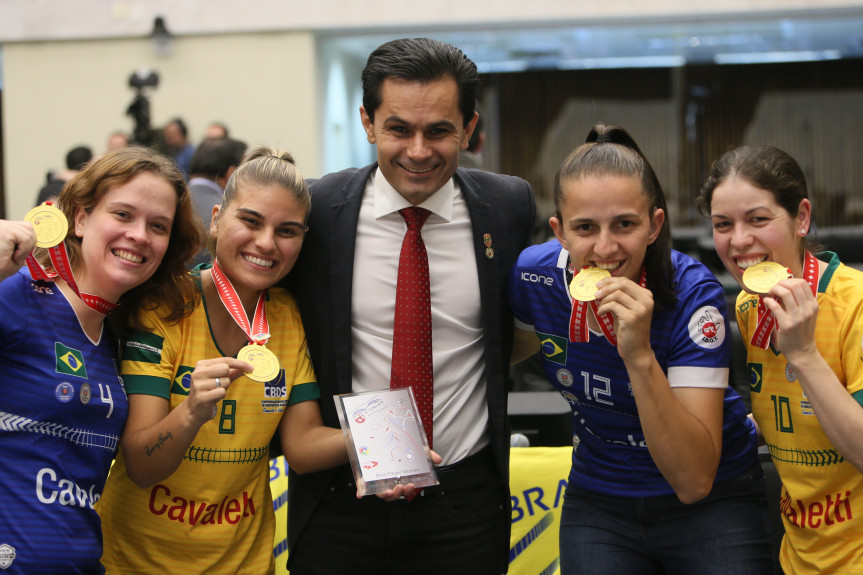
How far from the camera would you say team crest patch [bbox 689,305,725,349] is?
216 cm

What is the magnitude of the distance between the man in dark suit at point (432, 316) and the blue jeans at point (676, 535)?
1.12 feet

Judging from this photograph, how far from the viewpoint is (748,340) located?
92.0 inches

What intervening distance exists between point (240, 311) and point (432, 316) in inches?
22.3

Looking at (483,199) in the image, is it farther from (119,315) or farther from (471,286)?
(119,315)

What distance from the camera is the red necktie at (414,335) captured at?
7.93 feet

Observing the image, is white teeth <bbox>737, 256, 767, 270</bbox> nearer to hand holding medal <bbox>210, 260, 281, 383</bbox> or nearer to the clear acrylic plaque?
the clear acrylic plaque

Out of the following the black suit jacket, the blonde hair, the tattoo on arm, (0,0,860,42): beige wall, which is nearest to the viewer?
the tattoo on arm

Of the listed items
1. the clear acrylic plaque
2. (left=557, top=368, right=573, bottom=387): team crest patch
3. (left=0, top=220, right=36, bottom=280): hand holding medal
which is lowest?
the clear acrylic plaque

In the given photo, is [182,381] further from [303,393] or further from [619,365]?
[619,365]

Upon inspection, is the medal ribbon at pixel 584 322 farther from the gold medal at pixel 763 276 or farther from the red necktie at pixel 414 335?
the red necktie at pixel 414 335

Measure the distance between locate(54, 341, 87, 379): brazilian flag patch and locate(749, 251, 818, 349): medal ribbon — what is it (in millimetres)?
1704

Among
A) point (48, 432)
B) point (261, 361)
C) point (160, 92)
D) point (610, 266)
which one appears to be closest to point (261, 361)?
point (261, 361)

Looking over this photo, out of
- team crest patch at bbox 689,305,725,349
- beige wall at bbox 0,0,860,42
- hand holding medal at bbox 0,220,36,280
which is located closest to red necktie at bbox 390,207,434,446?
team crest patch at bbox 689,305,725,349

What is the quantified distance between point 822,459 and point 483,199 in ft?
3.94
